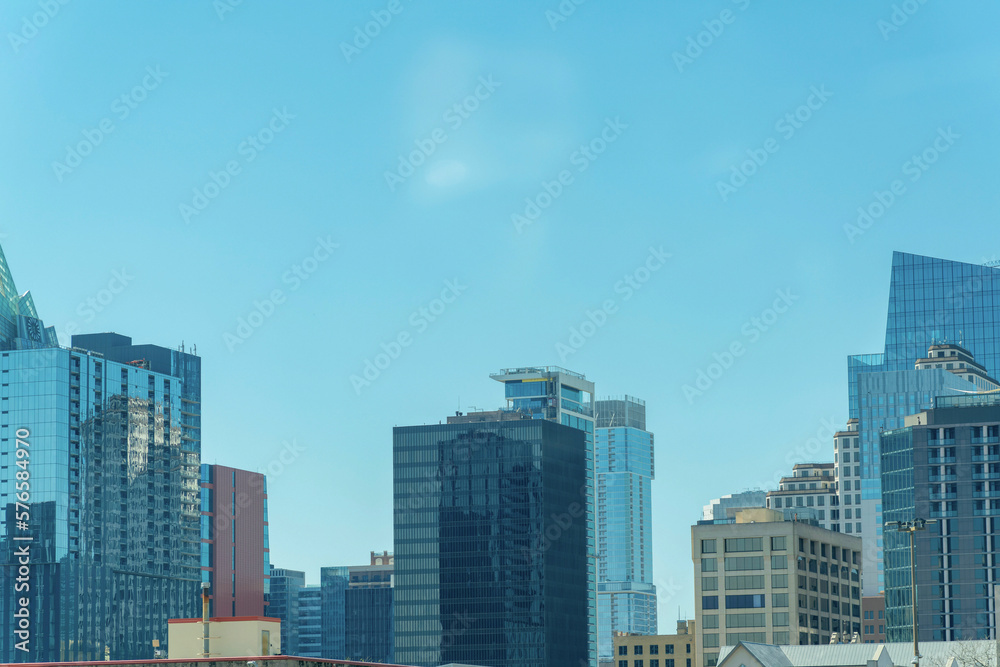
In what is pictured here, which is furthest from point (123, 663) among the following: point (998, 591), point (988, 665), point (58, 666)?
point (998, 591)

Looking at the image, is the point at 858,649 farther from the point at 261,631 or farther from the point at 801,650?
the point at 261,631

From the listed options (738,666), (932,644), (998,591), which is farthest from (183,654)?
(998,591)

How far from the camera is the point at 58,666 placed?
8325cm

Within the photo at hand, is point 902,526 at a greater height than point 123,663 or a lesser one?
greater

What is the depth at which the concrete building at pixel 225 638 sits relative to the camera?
3487 inches

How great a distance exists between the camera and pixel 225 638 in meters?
89.2

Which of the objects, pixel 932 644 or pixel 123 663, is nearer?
pixel 123 663

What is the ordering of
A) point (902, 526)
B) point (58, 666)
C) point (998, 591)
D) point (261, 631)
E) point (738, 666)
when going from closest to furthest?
point (58, 666) → point (261, 631) → point (902, 526) → point (738, 666) → point (998, 591)

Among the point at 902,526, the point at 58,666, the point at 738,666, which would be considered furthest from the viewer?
the point at 738,666

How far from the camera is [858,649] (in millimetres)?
154750

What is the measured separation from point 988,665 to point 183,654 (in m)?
79.2

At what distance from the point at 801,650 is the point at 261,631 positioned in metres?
77.4

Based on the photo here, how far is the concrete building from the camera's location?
291ft

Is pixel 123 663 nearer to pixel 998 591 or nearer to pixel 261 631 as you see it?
pixel 261 631
